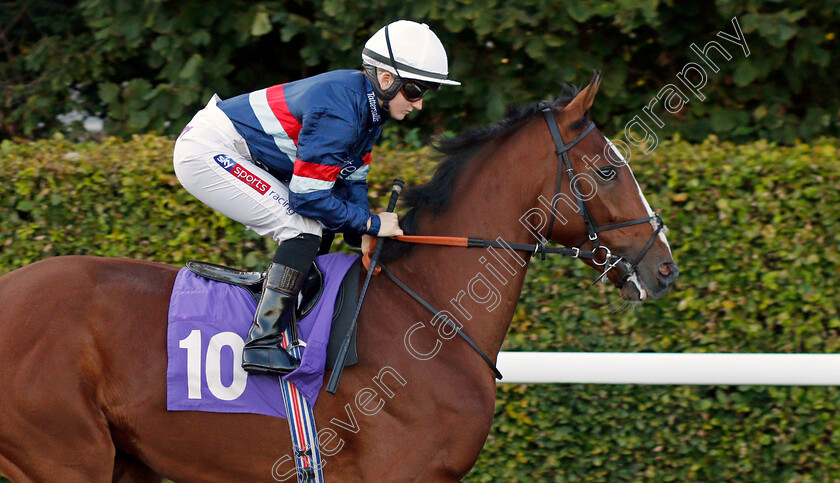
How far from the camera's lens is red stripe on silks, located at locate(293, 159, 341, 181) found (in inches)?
109

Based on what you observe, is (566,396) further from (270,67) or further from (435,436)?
(270,67)

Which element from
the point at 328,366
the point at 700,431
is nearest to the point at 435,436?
the point at 328,366

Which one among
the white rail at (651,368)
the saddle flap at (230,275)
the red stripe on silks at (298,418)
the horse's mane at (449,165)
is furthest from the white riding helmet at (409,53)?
the white rail at (651,368)

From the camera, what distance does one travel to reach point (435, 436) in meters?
2.81

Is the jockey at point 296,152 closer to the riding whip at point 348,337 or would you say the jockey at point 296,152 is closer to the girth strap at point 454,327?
the riding whip at point 348,337

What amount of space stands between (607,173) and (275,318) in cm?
141

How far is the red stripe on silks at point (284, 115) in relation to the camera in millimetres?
2924

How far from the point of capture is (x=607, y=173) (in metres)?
3.02

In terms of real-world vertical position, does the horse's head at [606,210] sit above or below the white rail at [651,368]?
above

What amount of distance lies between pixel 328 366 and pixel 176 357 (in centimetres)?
56

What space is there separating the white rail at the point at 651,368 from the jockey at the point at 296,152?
116 cm

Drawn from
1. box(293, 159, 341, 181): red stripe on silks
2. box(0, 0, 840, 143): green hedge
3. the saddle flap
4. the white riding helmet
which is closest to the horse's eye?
the white riding helmet

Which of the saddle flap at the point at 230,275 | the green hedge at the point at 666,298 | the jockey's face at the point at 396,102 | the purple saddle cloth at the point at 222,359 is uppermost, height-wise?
the jockey's face at the point at 396,102

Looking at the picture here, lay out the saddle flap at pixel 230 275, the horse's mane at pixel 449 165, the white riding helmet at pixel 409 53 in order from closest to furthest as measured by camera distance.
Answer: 1. the white riding helmet at pixel 409 53
2. the saddle flap at pixel 230 275
3. the horse's mane at pixel 449 165
